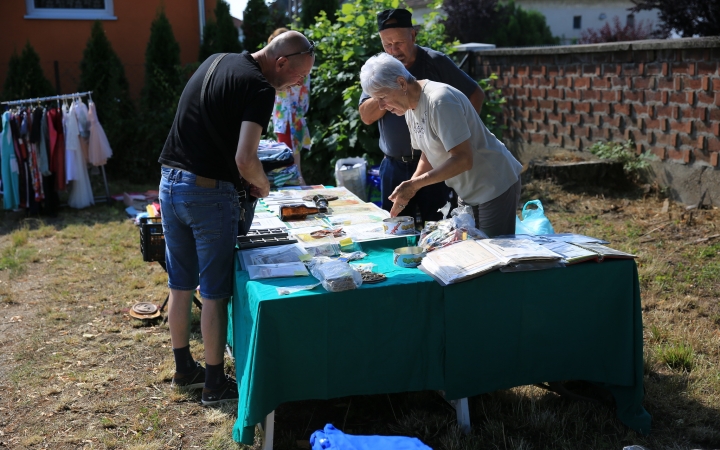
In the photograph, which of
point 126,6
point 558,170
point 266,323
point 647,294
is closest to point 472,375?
point 266,323

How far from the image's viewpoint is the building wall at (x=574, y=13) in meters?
33.7

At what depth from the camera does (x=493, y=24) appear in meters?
25.5

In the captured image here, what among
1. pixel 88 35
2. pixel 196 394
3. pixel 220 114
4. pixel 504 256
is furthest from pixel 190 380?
pixel 88 35

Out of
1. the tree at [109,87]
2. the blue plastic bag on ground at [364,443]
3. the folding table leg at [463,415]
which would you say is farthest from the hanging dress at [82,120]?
the blue plastic bag on ground at [364,443]

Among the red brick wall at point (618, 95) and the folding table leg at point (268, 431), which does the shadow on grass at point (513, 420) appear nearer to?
the folding table leg at point (268, 431)

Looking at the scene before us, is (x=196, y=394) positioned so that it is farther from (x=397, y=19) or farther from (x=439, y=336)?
(x=397, y=19)

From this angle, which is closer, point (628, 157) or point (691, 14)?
point (628, 157)

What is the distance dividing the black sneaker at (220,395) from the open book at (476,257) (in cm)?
120

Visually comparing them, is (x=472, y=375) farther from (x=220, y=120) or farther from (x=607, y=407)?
(x=220, y=120)

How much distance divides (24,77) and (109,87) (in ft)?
3.73

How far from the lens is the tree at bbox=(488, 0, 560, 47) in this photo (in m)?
24.9

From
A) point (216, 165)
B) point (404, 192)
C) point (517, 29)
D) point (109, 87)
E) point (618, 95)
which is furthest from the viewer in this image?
point (517, 29)

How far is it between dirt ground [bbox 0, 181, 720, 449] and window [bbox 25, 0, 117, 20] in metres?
5.94

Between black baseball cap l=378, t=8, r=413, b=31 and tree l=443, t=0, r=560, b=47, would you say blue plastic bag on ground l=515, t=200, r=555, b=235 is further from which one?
tree l=443, t=0, r=560, b=47
